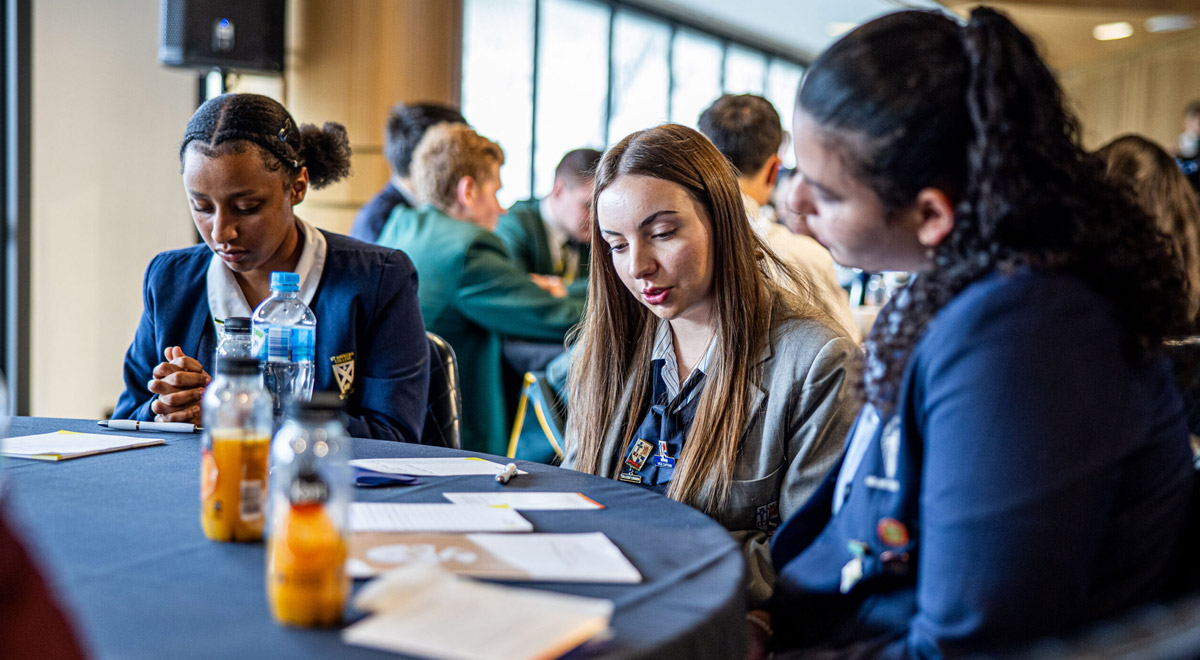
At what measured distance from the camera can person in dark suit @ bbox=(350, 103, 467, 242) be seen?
4.07 m

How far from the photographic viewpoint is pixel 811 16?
32.1 ft

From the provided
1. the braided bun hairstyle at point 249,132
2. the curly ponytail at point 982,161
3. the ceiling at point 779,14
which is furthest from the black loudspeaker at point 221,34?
the ceiling at point 779,14

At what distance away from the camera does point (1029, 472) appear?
2.97ft

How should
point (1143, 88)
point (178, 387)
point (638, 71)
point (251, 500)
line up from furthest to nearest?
1. point (1143, 88)
2. point (638, 71)
3. point (178, 387)
4. point (251, 500)

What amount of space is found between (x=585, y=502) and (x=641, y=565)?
0.29 m

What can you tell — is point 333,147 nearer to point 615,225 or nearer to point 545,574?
point 615,225

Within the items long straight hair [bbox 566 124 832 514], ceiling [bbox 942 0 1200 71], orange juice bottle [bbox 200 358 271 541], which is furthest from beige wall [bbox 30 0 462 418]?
ceiling [bbox 942 0 1200 71]

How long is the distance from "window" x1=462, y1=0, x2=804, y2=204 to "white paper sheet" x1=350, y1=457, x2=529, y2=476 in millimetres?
5092

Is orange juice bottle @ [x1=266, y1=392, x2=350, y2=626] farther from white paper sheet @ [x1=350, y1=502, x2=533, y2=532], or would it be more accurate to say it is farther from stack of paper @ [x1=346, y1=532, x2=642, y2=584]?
white paper sheet @ [x1=350, y1=502, x2=533, y2=532]

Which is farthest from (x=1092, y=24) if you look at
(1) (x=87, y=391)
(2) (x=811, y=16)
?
(1) (x=87, y=391)

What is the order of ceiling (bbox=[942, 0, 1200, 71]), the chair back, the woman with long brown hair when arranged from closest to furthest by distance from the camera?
the woman with long brown hair, the chair back, ceiling (bbox=[942, 0, 1200, 71])

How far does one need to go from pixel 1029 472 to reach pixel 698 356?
3.20 ft

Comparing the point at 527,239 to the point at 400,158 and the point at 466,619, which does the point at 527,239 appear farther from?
the point at 466,619

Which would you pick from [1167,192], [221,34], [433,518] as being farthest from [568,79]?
[433,518]
